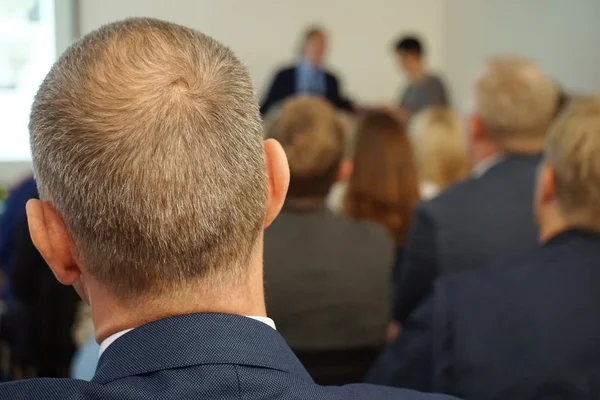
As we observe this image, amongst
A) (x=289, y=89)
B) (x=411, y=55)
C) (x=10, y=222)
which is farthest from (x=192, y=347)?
(x=411, y=55)

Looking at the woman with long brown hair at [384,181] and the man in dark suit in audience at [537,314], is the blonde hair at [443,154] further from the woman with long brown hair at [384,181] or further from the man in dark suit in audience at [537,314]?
the man in dark suit in audience at [537,314]

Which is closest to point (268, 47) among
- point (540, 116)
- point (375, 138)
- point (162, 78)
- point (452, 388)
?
point (375, 138)

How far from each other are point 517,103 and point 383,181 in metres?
0.47

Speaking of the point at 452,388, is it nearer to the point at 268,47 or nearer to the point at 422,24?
the point at 268,47

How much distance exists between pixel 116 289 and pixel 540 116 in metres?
1.63

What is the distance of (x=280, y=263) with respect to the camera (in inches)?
70.8

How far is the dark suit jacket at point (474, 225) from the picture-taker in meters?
2.01

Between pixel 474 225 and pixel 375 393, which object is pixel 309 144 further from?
pixel 375 393

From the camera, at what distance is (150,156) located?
0.64 metres

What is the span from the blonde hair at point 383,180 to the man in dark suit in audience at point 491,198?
0.27 m

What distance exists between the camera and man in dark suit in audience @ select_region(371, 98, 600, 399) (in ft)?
4.24

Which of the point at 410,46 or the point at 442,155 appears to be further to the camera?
the point at 410,46

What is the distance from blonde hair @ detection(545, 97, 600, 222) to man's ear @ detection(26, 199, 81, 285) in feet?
3.21

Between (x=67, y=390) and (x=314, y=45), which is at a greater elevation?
(x=67, y=390)
